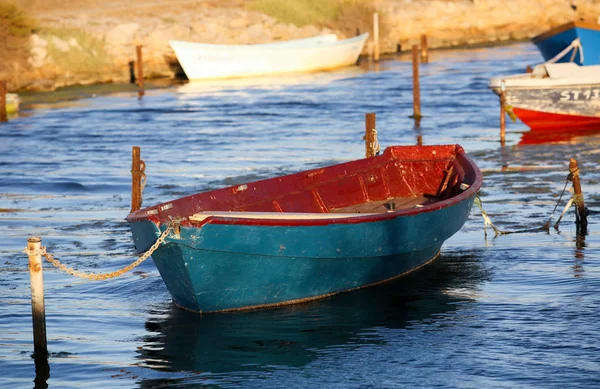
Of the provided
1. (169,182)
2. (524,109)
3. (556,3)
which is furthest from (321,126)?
(556,3)

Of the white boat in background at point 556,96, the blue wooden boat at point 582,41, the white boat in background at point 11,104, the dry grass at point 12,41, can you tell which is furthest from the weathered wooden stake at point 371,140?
the dry grass at point 12,41

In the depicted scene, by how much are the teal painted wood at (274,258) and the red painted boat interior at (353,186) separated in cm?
92

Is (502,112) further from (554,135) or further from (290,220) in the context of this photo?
(290,220)

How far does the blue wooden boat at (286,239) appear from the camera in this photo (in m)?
11.4

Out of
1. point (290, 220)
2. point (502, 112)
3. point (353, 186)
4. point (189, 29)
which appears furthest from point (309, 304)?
point (189, 29)

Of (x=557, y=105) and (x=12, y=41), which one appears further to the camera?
(x=12, y=41)

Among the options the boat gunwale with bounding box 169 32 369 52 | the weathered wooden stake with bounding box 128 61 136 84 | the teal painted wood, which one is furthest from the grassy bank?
the teal painted wood

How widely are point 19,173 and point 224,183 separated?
551cm

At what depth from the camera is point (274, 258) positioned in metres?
11.7

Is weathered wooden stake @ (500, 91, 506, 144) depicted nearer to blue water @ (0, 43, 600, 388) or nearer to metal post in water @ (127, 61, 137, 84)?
blue water @ (0, 43, 600, 388)

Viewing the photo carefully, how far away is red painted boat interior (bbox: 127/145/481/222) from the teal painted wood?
92 centimetres

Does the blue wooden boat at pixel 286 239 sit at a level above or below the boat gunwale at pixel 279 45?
below

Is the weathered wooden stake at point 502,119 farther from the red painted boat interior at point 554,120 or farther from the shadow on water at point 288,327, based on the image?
the shadow on water at point 288,327

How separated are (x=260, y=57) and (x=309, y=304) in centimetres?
3803
